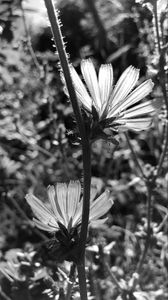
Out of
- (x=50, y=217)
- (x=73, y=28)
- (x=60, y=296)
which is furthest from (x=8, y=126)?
(x=73, y=28)

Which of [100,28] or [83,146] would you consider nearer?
[83,146]

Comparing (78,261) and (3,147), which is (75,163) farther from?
(78,261)

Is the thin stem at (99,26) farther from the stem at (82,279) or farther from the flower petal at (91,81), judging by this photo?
the stem at (82,279)

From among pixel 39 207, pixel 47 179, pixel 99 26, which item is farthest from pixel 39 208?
pixel 99 26

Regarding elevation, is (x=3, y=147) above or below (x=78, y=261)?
above

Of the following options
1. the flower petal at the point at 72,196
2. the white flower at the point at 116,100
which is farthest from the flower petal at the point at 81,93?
the flower petal at the point at 72,196

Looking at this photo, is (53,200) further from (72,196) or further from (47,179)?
(47,179)
